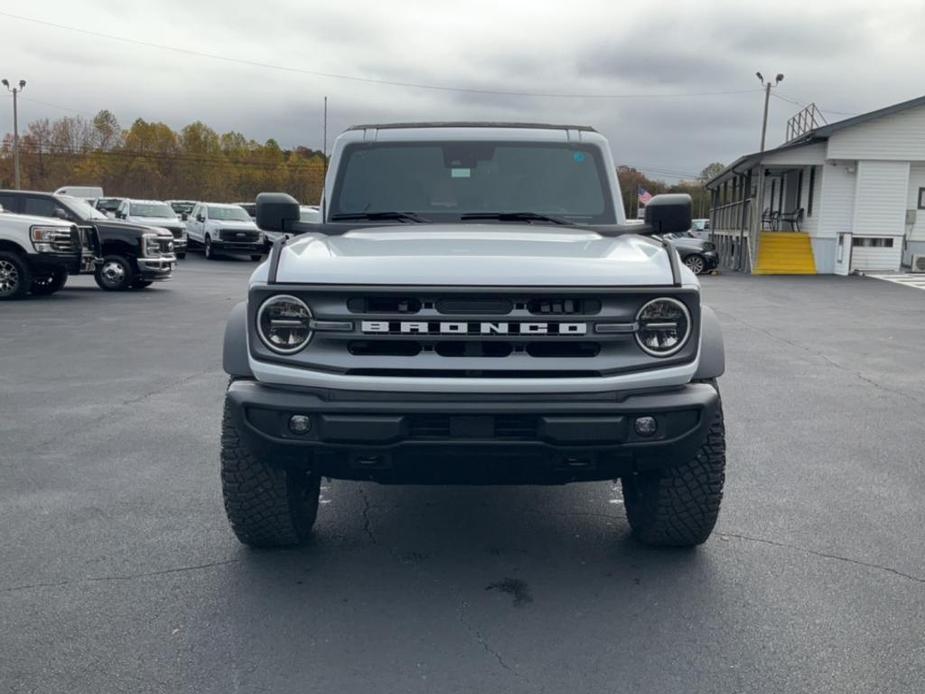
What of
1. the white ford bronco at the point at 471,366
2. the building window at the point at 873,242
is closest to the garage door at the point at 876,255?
the building window at the point at 873,242

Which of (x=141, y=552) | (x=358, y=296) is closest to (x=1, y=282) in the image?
(x=141, y=552)

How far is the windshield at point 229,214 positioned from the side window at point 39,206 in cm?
1534

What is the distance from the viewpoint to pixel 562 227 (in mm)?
5039

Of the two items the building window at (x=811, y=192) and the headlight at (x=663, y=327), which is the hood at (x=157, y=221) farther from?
the headlight at (x=663, y=327)

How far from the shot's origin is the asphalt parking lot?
335cm

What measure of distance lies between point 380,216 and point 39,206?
589 inches

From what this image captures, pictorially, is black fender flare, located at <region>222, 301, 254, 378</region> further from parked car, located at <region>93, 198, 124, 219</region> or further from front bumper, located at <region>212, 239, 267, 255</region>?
parked car, located at <region>93, 198, 124, 219</region>

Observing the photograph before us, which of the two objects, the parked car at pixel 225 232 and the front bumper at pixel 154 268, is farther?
the parked car at pixel 225 232

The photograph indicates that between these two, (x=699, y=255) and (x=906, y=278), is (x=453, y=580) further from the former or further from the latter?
(x=906, y=278)

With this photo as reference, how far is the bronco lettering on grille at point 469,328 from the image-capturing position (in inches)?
146

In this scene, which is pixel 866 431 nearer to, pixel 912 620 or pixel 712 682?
pixel 912 620

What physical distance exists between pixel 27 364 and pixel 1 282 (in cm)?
793

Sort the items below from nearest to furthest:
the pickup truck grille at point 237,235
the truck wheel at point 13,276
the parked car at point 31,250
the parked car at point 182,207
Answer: the parked car at point 31,250, the truck wheel at point 13,276, the pickup truck grille at point 237,235, the parked car at point 182,207

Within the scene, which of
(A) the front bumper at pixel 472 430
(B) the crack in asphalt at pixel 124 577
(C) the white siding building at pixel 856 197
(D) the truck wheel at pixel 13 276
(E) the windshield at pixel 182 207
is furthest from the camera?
(E) the windshield at pixel 182 207
